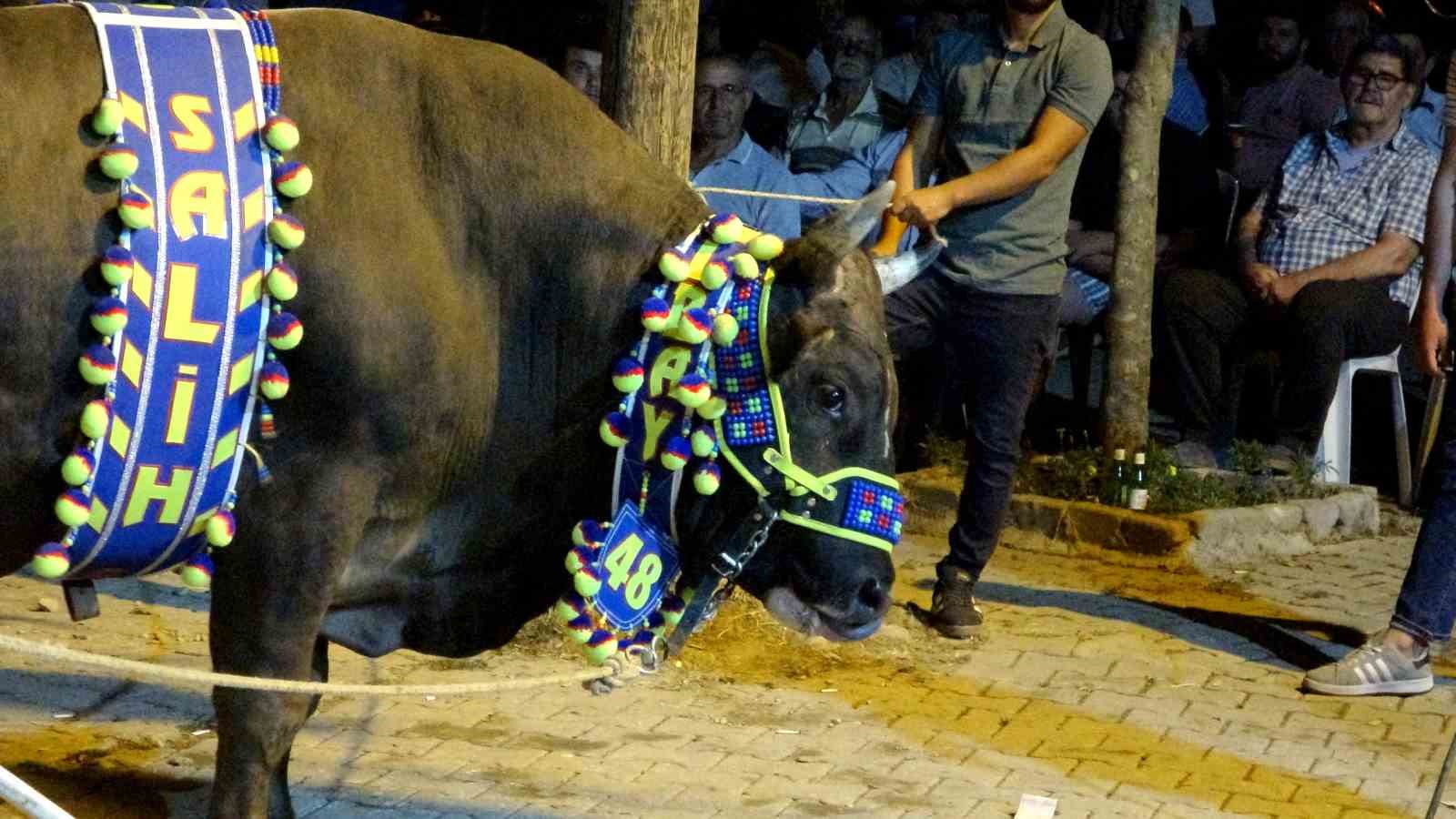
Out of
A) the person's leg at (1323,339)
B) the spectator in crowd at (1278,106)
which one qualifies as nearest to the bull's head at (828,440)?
the person's leg at (1323,339)

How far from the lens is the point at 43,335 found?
140 inches

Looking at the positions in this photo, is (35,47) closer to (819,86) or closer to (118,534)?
(118,534)

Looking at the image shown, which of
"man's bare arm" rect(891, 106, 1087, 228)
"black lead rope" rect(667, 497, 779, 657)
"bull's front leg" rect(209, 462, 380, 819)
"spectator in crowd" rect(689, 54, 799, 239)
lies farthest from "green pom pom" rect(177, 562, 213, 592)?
"spectator in crowd" rect(689, 54, 799, 239)

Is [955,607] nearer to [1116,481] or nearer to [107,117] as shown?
[1116,481]

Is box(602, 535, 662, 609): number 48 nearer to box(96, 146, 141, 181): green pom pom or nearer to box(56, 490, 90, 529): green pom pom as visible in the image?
box(56, 490, 90, 529): green pom pom

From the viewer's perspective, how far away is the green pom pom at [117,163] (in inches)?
138

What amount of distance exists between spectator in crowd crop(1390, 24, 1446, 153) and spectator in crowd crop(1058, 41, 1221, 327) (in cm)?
100

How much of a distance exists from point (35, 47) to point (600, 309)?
3.89 ft

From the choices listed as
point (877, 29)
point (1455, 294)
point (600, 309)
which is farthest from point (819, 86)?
point (600, 309)

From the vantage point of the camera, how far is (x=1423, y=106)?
10.4 meters

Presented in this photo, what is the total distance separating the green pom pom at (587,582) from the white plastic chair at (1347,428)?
5.55 metres

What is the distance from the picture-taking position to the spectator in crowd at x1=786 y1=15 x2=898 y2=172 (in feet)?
32.7

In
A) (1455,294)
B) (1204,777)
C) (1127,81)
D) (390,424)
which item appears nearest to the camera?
(390,424)

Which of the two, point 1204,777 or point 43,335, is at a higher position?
point 43,335
